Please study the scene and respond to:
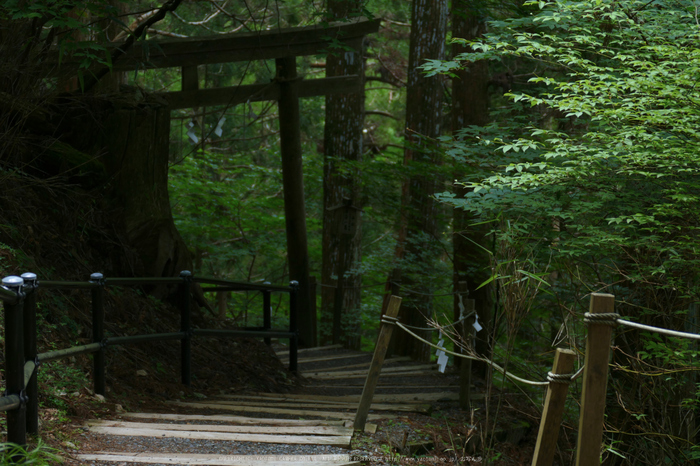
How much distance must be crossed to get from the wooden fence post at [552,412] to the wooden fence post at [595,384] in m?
0.14

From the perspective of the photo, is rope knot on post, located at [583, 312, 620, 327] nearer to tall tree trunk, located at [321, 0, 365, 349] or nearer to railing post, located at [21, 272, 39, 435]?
railing post, located at [21, 272, 39, 435]

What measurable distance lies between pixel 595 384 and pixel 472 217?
546 centimetres

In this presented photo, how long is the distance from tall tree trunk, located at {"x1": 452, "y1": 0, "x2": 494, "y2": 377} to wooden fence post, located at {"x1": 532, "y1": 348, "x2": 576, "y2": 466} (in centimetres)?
493

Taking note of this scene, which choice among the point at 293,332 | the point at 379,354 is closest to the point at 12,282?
the point at 379,354

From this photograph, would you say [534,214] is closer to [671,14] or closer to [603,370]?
[671,14]

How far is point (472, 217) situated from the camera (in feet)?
24.6

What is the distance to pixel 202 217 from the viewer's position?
12.7 m

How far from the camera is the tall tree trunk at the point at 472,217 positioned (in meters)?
7.80

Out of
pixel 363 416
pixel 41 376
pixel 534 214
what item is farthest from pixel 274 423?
pixel 534 214

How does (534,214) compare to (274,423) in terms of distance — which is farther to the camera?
(534,214)

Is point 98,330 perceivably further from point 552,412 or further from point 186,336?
point 552,412

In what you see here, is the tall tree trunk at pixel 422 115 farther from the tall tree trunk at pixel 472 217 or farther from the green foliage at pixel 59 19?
the green foliage at pixel 59 19

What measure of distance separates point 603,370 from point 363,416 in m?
2.01

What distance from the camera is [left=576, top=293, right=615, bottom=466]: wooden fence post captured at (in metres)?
2.14
